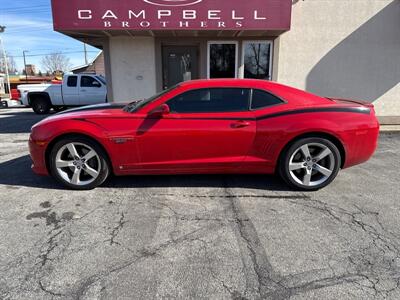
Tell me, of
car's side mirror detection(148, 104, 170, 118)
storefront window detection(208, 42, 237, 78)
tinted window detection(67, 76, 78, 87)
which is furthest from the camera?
tinted window detection(67, 76, 78, 87)

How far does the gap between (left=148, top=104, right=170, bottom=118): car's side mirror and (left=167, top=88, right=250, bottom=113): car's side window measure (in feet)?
0.41

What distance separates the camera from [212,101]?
4.22 meters

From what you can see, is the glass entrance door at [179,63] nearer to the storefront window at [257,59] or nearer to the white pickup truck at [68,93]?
the storefront window at [257,59]

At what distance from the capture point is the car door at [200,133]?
4.05 meters

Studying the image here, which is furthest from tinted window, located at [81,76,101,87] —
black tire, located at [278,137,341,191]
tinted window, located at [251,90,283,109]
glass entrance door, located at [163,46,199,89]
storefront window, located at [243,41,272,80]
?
black tire, located at [278,137,341,191]

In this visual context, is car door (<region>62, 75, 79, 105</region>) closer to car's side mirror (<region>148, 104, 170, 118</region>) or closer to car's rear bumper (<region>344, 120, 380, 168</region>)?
car's side mirror (<region>148, 104, 170, 118</region>)

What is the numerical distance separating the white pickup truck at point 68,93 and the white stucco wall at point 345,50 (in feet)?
27.8

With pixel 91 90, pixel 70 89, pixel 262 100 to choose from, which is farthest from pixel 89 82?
pixel 262 100

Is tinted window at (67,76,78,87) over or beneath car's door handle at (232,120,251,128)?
over

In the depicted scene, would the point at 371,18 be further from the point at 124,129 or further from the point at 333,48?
the point at 124,129

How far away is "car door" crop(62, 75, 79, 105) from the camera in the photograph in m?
13.7

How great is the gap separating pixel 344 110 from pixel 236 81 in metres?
1.53

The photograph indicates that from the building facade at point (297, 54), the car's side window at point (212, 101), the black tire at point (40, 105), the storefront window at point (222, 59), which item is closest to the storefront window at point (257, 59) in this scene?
the building facade at point (297, 54)

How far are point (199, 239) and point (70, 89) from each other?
1273 cm
